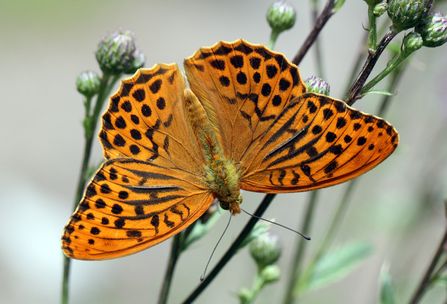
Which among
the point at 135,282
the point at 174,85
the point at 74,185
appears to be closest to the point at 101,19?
the point at 74,185

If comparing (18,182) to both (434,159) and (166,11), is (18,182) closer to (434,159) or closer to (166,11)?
(166,11)

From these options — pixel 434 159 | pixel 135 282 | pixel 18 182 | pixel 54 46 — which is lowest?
pixel 135 282

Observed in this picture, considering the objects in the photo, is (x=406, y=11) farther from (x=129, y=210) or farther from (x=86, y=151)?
(x=86, y=151)

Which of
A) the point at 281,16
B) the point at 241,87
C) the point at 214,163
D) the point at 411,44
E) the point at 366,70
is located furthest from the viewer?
the point at 281,16

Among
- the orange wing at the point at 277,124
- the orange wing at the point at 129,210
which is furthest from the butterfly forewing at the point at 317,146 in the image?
the orange wing at the point at 129,210

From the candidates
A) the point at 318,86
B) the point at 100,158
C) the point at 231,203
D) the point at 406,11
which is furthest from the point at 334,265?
the point at 100,158

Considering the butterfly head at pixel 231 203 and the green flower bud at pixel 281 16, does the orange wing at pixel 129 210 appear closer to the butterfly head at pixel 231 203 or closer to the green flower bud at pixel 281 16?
the butterfly head at pixel 231 203
